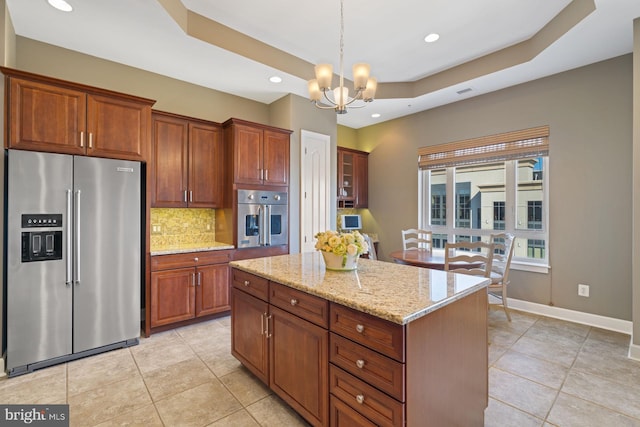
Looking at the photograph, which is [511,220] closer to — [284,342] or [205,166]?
[284,342]

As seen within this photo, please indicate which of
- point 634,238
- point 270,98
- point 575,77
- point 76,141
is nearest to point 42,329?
point 76,141

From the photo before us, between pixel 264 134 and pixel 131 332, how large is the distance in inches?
106

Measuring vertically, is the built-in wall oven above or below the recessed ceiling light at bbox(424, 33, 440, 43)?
below

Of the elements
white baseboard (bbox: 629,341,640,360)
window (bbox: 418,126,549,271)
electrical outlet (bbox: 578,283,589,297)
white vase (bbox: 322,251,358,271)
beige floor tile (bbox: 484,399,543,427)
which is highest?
window (bbox: 418,126,549,271)

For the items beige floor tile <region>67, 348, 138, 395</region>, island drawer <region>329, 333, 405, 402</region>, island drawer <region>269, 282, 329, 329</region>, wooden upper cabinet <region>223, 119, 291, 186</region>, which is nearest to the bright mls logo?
beige floor tile <region>67, 348, 138, 395</region>

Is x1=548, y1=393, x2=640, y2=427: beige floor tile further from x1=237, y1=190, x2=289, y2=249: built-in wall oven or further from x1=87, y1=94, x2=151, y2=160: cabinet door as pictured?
x1=87, y1=94, x2=151, y2=160: cabinet door

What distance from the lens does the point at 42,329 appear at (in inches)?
99.0

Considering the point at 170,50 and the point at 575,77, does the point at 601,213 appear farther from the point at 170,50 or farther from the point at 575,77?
the point at 170,50

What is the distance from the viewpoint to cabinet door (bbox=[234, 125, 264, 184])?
3770mm

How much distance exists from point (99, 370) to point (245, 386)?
131 cm

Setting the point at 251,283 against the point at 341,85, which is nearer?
the point at 251,283

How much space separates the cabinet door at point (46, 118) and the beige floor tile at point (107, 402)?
1995 mm

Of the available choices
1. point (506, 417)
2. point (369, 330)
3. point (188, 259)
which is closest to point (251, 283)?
point (369, 330)

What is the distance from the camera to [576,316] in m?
3.55
